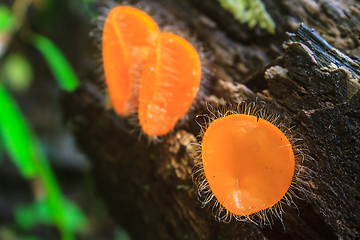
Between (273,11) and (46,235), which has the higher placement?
(273,11)

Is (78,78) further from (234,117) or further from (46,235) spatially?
(46,235)

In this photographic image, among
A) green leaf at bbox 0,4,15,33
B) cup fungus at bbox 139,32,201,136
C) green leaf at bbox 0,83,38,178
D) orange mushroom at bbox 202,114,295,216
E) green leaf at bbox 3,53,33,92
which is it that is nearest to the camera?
orange mushroom at bbox 202,114,295,216

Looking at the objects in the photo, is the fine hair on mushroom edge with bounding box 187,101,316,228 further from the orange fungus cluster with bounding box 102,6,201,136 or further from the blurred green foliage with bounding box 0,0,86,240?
the blurred green foliage with bounding box 0,0,86,240

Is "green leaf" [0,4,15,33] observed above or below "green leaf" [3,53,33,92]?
above

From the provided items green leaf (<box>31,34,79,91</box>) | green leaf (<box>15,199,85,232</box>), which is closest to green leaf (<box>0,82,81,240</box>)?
green leaf (<box>31,34,79,91</box>)

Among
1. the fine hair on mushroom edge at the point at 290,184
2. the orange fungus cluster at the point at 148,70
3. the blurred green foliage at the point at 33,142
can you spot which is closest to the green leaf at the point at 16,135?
the blurred green foliage at the point at 33,142

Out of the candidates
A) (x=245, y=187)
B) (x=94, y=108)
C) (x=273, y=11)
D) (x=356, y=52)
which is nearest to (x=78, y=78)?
(x=94, y=108)

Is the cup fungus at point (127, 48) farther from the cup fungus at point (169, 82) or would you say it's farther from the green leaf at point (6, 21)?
the green leaf at point (6, 21)

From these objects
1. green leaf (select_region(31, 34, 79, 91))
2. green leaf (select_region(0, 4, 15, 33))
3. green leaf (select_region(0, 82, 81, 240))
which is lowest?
green leaf (select_region(0, 82, 81, 240))
